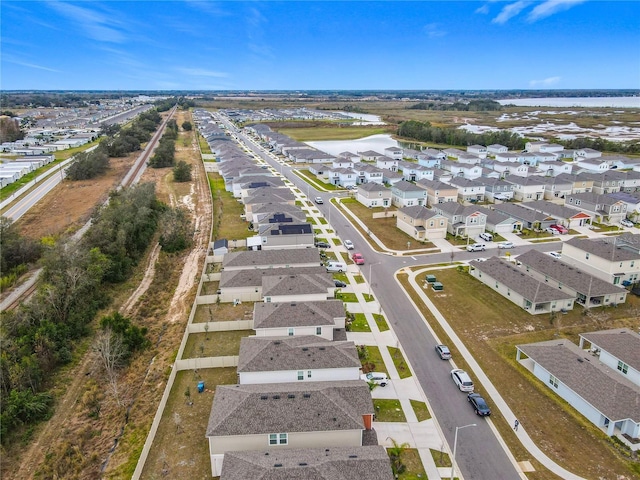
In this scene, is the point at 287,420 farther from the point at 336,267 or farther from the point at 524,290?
the point at 524,290

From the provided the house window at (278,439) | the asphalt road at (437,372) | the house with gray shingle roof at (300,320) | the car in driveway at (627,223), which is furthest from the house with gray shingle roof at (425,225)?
the house window at (278,439)

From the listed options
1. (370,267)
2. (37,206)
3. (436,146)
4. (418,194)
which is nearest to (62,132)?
(37,206)

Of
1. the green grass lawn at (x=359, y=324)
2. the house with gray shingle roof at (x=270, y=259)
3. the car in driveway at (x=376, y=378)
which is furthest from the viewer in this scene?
the house with gray shingle roof at (x=270, y=259)

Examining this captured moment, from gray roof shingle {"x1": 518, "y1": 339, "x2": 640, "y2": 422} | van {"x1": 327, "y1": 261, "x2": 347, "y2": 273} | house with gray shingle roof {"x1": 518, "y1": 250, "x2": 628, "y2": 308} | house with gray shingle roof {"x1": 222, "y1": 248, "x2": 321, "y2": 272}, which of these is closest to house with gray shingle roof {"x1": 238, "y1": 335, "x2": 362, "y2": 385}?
gray roof shingle {"x1": 518, "y1": 339, "x2": 640, "y2": 422}

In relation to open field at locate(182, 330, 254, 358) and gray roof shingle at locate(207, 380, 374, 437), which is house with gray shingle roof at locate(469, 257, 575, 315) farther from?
open field at locate(182, 330, 254, 358)

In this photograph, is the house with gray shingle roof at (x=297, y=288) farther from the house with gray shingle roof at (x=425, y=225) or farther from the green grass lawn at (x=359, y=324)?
the house with gray shingle roof at (x=425, y=225)

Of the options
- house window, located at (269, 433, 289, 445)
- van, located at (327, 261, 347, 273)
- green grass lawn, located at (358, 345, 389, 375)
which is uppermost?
house window, located at (269, 433, 289, 445)

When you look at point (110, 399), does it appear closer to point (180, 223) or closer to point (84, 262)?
point (84, 262)

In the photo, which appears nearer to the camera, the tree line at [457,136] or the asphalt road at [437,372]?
the asphalt road at [437,372]
